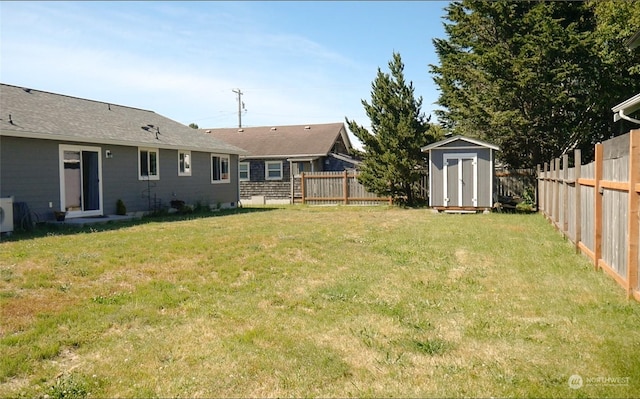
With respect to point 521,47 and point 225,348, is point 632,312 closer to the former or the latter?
point 225,348

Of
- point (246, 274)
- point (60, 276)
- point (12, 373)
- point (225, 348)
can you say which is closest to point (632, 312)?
point (225, 348)

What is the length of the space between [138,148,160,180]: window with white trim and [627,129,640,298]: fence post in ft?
48.9

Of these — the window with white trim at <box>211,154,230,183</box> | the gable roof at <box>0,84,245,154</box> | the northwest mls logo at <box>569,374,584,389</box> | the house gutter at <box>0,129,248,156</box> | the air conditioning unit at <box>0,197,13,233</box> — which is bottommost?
the northwest mls logo at <box>569,374,584,389</box>

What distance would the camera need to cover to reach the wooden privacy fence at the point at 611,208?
A: 481 centimetres

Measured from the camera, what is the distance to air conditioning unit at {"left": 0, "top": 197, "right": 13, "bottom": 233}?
10.8 metres

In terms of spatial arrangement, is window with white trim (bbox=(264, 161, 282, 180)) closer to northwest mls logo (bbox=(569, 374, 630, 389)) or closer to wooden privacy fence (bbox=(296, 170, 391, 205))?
wooden privacy fence (bbox=(296, 170, 391, 205))

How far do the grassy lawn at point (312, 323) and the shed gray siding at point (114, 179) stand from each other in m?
4.51

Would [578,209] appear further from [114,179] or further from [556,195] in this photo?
[114,179]

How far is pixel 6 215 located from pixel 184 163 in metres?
8.41

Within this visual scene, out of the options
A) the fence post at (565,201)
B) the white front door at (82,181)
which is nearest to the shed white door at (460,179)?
the fence post at (565,201)

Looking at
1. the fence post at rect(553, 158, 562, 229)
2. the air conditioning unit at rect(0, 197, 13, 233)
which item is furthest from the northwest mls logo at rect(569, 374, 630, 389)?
the air conditioning unit at rect(0, 197, 13, 233)

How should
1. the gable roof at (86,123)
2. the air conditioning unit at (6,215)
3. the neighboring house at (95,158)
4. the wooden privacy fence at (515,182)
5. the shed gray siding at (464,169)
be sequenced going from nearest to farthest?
1. the air conditioning unit at (6,215)
2. the neighboring house at (95,158)
3. the gable roof at (86,123)
4. the shed gray siding at (464,169)
5. the wooden privacy fence at (515,182)

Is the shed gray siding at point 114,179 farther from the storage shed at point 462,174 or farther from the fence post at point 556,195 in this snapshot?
the fence post at point 556,195

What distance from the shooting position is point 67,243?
949cm
